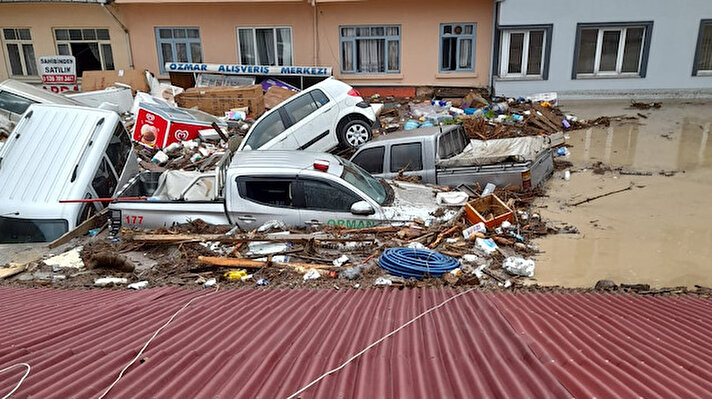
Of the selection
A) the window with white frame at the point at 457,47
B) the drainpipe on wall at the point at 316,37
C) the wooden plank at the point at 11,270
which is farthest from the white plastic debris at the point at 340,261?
the drainpipe on wall at the point at 316,37

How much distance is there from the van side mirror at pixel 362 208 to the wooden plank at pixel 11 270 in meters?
4.59

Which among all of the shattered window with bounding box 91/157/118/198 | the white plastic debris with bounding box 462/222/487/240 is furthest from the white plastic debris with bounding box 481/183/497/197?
the shattered window with bounding box 91/157/118/198

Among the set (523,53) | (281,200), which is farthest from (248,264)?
(523,53)

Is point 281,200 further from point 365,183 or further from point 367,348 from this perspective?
point 367,348

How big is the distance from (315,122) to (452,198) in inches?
185

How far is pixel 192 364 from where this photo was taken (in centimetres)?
267

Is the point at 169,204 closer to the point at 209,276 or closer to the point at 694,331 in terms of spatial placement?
the point at 209,276

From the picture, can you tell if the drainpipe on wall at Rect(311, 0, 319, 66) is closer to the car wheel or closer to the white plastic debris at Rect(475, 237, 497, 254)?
the car wheel

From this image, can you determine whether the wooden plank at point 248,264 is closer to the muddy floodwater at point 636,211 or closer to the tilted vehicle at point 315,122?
the muddy floodwater at point 636,211

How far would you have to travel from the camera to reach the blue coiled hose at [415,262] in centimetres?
581

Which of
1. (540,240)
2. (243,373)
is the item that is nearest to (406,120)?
(540,240)

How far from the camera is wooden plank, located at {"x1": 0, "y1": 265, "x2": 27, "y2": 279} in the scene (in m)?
6.43

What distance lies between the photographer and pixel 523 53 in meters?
17.4

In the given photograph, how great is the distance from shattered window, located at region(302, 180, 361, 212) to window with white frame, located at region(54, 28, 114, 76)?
644 inches
